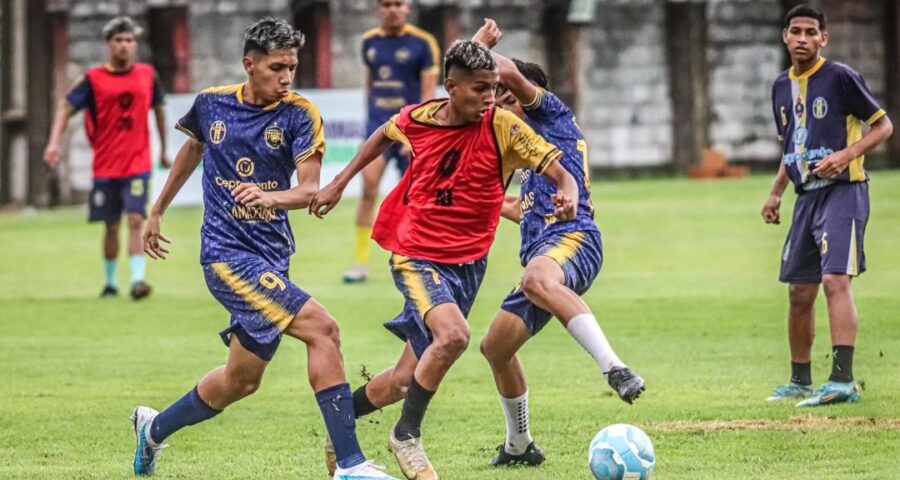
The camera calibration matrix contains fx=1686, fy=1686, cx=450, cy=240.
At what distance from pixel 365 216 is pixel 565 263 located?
851 cm

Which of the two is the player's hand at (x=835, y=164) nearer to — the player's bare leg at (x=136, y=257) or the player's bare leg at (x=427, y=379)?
the player's bare leg at (x=427, y=379)

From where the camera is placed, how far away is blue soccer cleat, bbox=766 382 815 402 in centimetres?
958

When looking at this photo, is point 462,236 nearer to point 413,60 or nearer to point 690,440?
point 690,440

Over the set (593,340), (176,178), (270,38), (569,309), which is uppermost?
(270,38)

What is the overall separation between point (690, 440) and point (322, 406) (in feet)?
6.81

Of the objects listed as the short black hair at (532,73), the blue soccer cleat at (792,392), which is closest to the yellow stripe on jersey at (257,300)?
the short black hair at (532,73)

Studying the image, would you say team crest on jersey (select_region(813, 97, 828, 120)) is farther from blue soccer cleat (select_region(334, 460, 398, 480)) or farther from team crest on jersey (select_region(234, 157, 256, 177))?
blue soccer cleat (select_region(334, 460, 398, 480))

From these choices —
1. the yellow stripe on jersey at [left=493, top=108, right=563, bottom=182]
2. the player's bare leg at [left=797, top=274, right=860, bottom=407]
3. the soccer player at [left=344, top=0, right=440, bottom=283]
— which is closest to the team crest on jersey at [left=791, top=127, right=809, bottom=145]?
the player's bare leg at [left=797, top=274, right=860, bottom=407]

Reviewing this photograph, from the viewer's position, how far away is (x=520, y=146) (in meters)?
7.62

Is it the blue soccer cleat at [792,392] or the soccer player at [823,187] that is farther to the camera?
the blue soccer cleat at [792,392]

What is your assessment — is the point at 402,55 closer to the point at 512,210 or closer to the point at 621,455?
the point at 512,210

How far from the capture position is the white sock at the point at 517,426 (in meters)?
7.86

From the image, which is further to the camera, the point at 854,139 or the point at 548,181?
the point at 854,139

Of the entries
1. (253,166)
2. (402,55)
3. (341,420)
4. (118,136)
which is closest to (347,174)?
(253,166)
